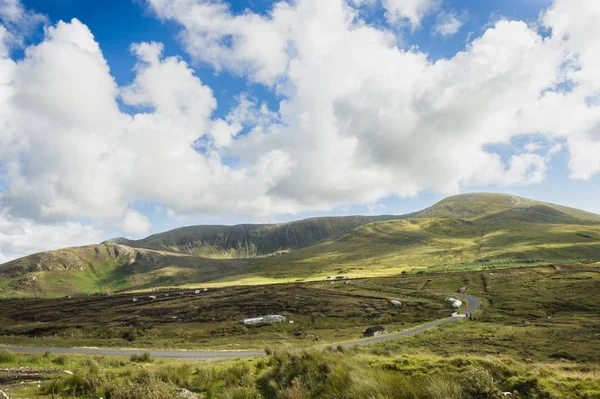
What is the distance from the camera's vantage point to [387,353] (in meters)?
22.6

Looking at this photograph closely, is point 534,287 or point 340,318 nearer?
point 340,318

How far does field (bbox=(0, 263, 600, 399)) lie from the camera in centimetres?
870

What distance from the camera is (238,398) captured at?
32.6ft

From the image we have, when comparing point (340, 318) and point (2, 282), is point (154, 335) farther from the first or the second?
point (2, 282)

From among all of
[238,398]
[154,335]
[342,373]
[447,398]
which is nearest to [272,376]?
[238,398]

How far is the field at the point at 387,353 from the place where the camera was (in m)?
8.70

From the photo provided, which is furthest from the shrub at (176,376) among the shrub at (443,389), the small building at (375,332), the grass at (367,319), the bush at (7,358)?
the small building at (375,332)

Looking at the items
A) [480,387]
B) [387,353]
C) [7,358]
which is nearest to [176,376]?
[480,387]

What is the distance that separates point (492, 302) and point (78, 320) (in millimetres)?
99138

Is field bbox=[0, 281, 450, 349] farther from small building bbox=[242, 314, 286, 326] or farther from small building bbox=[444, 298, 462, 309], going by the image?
small building bbox=[242, 314, 286, 326]

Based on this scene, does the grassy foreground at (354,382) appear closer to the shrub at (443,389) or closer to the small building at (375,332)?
the shrub at (443,389)

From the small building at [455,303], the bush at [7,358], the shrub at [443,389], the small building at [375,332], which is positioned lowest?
the small building at [455,303]

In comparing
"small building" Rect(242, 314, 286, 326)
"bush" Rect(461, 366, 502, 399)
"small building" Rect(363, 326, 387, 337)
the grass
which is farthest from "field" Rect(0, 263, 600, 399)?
"small building" Rect(242, 314, 286, 326)

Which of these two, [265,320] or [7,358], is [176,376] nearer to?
[7,358]
